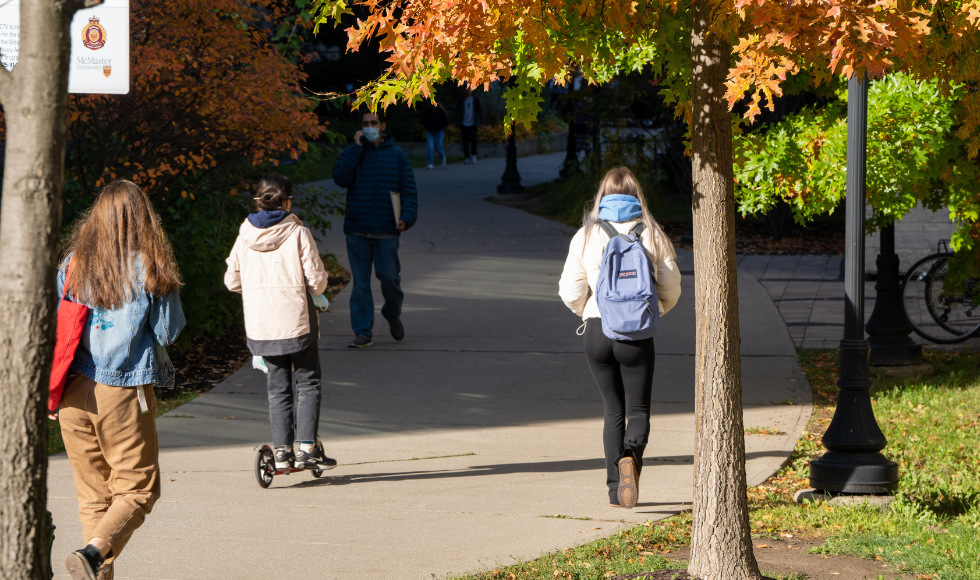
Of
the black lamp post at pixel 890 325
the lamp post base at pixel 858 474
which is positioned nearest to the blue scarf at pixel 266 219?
the lamp post base at pixel 858 474

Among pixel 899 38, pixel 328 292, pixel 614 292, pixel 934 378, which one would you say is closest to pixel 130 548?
pixel 614 292

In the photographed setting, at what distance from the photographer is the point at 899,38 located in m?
2.88

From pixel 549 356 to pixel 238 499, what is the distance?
3695 millimetres

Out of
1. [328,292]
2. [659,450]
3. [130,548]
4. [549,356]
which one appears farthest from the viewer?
[328,292]

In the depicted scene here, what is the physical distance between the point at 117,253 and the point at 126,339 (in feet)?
1.13

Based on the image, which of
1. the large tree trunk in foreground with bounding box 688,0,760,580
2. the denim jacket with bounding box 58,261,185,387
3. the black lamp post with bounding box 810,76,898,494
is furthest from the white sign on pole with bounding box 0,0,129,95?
the black lamp post with bounding box 810,76,898,494

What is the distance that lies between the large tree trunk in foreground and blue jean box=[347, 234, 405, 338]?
4.94 m

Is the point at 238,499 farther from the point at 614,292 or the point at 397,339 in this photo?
the point at 397,339

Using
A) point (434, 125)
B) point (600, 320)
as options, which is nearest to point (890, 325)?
point (600, 320)

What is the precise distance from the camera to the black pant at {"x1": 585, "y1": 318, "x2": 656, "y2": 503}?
4996mm

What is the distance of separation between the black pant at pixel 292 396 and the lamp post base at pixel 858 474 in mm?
2736

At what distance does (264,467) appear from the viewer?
522cm

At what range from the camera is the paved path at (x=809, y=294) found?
29.7 ft

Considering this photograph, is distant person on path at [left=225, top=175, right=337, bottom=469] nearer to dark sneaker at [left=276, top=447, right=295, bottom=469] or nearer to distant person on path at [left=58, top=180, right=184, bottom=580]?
dark sneaker at [left=276, top=447, right=295, bottom=469]
